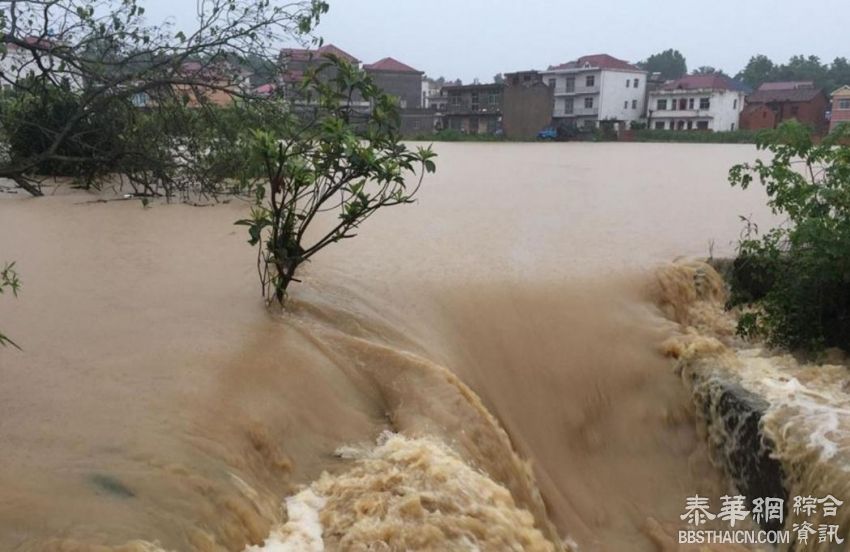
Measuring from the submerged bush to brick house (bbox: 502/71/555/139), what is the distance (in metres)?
29.0

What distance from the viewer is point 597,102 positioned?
40.3m

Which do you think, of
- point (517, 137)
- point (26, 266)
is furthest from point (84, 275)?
point (517, 137)

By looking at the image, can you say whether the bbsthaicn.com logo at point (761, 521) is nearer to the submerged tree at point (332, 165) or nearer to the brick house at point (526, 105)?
the submerged tree at point (332, 165)

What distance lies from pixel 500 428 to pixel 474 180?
10.2 m

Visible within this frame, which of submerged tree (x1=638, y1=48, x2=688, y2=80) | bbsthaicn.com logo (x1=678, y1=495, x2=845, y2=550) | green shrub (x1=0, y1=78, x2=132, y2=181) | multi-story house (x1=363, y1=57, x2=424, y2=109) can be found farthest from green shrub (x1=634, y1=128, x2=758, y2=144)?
submerged tree (x1=638, y1=48, x2=688, y2=80)

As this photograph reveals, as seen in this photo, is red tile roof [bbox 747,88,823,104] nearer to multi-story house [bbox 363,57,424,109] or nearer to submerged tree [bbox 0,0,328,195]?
multi-story house [bbox 363,57,424,109]

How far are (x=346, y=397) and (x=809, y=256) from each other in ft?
11.4

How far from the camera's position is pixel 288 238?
4.97 meters

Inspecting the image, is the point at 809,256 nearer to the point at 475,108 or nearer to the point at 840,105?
the point at 475,108

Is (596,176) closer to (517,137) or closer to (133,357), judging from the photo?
(133,357)

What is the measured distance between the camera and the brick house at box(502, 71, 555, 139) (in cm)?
3488

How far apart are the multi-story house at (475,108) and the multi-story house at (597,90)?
15.3 feet

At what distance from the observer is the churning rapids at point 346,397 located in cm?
306

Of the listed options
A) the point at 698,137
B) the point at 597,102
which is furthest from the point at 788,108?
the point at 698,137
